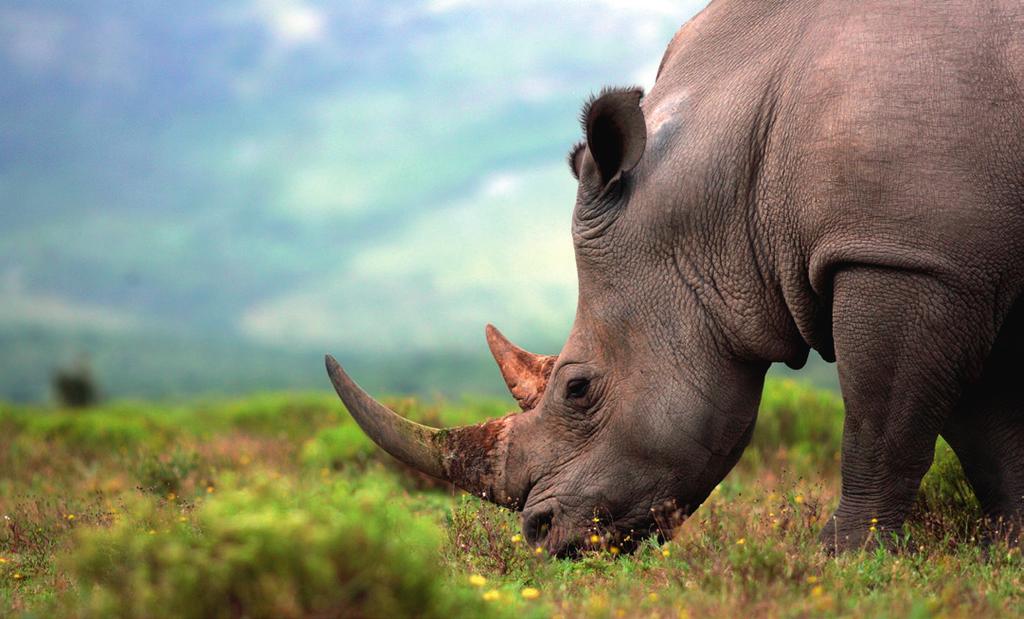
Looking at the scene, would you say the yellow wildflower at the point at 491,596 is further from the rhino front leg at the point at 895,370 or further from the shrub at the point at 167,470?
the shrub at the point at 167,470

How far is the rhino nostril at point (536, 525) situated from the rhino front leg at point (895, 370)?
1298mm

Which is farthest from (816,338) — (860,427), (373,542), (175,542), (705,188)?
(175,542)

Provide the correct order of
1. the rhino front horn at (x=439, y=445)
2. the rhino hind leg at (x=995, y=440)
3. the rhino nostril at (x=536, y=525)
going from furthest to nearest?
1. the rhino hind leg at (x=995, y=440)
2. the rhino front horn at (x=439, y=445)
3. the rhino nostril at (x=536, y=525)

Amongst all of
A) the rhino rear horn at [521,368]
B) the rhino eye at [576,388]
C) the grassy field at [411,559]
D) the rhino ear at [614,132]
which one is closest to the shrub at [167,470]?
the grassy field at [411,559]

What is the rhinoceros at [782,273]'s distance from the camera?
4363mm

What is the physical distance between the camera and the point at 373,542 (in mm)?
2916

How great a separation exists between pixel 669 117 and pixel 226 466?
5.45 m

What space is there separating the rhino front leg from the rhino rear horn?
149 cm

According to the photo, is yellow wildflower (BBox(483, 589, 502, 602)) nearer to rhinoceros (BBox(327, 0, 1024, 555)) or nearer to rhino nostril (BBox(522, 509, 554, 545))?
rhinoceros (BBox(327, 0, 1024, 555))

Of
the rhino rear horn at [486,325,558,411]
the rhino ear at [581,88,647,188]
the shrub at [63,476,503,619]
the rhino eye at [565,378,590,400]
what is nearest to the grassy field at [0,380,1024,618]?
the shrub at [63,476,503,619]

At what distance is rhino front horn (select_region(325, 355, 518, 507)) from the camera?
5.29 m

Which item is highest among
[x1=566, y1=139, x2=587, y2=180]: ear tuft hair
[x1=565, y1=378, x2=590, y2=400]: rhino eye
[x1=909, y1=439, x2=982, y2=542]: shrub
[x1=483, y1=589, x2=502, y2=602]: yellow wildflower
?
[x1=566, y1=139, x2=587, y2=180]: ear tuft hair

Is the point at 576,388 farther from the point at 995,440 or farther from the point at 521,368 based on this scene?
the point at 995,440

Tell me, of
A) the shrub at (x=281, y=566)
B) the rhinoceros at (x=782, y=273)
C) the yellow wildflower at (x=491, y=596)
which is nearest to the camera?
the shrub at (x=281, y=566)
